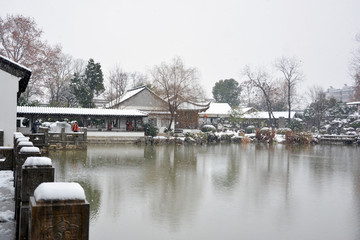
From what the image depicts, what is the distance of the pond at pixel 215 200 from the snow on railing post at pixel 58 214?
4233 mm

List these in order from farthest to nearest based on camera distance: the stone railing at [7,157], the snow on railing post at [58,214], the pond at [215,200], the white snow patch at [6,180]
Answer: the stone railing at [7,157] → the pond at [215,200] → the white snow patch at [6,180] → the snow on railing post at [58,214]

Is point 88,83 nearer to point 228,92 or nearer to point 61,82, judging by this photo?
point 61,82

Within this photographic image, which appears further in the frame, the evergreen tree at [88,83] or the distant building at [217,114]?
the distant building at [217,114]

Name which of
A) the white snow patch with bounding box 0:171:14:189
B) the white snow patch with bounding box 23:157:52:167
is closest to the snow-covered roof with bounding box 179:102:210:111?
the white snow patch with bounding box 0:171:14:189

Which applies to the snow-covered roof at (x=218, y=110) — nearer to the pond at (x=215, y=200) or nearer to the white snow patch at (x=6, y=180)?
the pond at (x=215, y=200)

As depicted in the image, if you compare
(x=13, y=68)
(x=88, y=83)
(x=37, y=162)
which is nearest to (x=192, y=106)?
(x=88, y=83)

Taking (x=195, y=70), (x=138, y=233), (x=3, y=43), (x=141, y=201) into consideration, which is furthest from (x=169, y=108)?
(x=138, y=233)

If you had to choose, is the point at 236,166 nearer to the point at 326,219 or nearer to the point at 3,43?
the point at 326,219

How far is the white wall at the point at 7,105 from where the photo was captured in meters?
12.8

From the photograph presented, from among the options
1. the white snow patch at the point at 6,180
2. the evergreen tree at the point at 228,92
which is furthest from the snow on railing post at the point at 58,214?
the evergreen tree at the point at 228,92

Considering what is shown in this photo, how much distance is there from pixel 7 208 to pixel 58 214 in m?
3.50

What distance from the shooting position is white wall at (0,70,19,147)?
12758mm

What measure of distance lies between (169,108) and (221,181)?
22476 mm

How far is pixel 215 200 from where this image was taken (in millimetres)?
9883
